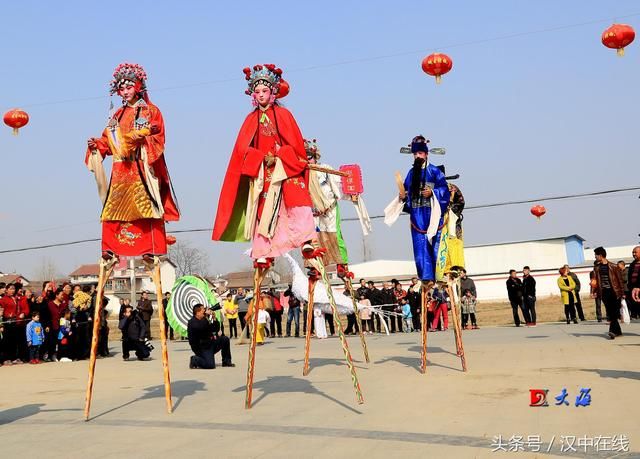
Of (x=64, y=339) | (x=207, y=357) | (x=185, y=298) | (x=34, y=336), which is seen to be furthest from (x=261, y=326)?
(x=207, y=357)

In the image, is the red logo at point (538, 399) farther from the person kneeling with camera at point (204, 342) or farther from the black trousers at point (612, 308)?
the black trousers at point (612, 308)

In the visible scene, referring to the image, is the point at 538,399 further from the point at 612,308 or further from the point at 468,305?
the point at 468,305

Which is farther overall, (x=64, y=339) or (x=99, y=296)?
(x=64, y=339)

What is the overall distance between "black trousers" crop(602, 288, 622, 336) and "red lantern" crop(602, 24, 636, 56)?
586 centimetres

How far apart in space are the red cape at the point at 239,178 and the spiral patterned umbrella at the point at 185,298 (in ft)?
40.6

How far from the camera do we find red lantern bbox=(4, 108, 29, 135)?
2106 centimetres

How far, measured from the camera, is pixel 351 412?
7.03 meters

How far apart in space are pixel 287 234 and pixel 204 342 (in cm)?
657

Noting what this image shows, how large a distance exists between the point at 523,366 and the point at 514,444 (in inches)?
197

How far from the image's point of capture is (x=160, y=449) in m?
5.72

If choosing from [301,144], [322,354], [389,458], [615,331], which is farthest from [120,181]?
[615,331]

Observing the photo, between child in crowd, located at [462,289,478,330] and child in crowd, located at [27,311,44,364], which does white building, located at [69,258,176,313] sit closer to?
child in crowd, located at [462,289,478,330]

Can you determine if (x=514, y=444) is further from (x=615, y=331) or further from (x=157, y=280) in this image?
(x=615, y=331)

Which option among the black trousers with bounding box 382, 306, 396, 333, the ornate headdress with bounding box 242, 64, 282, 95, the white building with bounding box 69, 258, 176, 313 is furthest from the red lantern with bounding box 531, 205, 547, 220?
the white building with bounding box 69, 258, 176, 313
